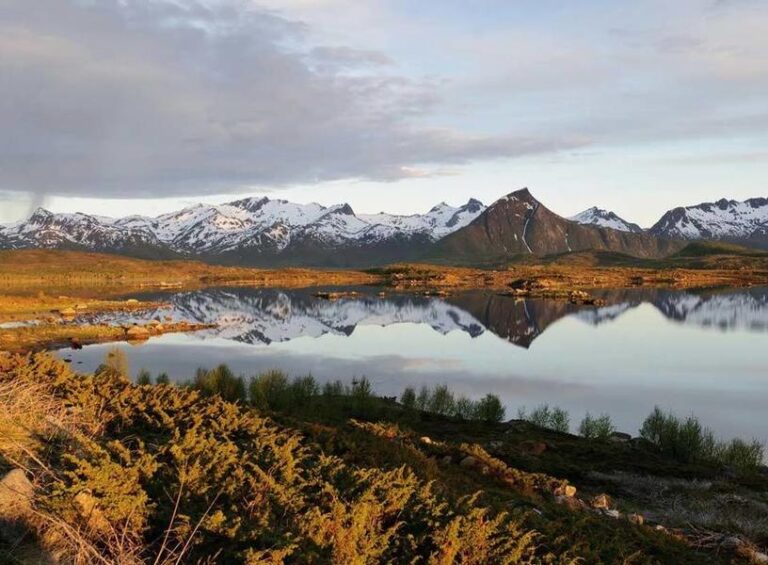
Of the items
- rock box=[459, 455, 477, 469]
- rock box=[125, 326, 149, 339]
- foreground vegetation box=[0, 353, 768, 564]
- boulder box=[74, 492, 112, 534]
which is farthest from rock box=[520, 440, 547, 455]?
rock box=[125, 326, 149, 339]

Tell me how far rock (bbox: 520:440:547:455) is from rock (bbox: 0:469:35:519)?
65.5ft

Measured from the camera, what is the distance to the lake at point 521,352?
1625 inches

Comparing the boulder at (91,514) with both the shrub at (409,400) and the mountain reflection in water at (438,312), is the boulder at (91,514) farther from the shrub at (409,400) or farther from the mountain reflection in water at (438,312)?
the mountain reflection in water at (438,312)

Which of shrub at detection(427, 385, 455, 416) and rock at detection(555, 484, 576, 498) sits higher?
rock at detection(555, 484, 576, 498)

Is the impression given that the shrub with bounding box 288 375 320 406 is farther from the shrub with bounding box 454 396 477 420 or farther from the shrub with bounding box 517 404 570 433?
the shrub with bounding box 517 404 570 433

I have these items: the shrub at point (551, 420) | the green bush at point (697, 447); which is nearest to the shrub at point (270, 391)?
the shrub at point (551, 420)

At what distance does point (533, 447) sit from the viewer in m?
26.1

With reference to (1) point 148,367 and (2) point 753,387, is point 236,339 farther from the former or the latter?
(2) point 753,387

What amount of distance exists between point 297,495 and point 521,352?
176 ft

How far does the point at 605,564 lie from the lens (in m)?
10.9

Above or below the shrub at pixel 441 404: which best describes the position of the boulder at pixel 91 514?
above

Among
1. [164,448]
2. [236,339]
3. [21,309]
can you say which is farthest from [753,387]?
[21,309]

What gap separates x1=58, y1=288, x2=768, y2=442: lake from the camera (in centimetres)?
4128

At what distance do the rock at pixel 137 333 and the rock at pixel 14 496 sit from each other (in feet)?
196
